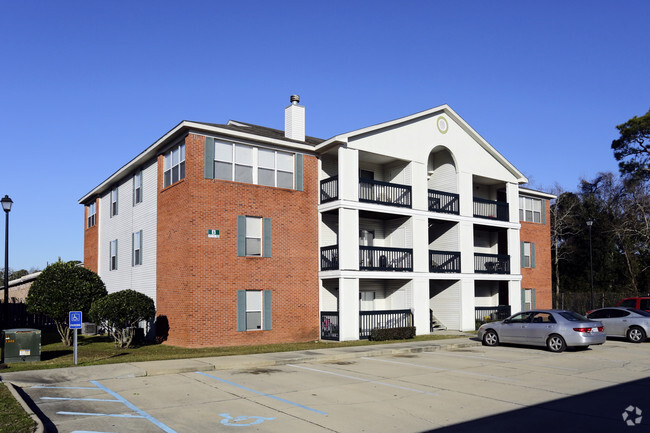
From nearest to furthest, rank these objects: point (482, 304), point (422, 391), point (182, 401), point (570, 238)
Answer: point (182, 401), point (422, 391), point (482, 304), point (570, 238)

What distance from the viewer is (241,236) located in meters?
22.5

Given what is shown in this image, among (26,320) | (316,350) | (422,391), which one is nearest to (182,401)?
(422,391)

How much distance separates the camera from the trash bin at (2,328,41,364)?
629 inches

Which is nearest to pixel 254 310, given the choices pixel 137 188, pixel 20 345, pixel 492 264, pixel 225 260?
pixel 225 260

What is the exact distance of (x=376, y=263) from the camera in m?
25.3

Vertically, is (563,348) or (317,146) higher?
(317,146)

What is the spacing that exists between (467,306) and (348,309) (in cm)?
815

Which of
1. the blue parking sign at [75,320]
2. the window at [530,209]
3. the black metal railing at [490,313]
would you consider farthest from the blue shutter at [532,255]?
the blue parking sign at [75,320]

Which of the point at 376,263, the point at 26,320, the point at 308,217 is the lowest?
the point at 26,320

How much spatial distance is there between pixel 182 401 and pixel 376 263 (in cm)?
1552

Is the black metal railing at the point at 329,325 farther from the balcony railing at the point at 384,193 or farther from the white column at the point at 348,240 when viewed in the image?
the balcony railing at the point at 384,193

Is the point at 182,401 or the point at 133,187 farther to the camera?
the point at 133,187

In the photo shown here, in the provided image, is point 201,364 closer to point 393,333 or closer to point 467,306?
point 393,333

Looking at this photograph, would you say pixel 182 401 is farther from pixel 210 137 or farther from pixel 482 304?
pixel 482 304
